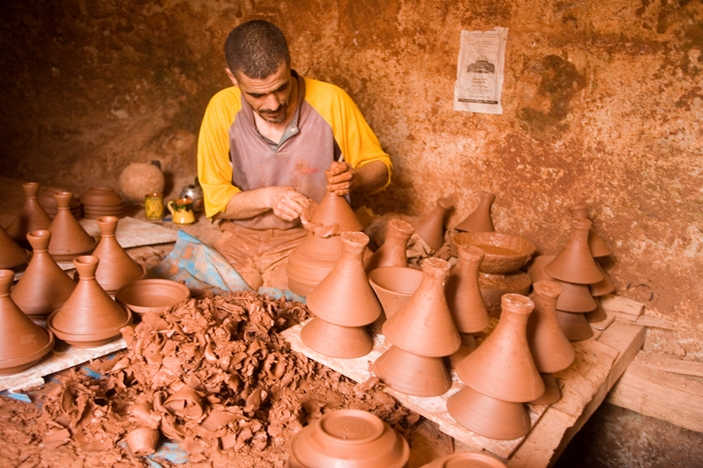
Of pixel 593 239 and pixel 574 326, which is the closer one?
pixel 574 326

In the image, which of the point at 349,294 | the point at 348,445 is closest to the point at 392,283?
the point at 349,294

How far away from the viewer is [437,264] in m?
2.30

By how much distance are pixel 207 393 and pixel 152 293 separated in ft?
3.42

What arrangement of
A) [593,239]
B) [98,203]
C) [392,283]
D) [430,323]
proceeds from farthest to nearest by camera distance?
1. [98,203]
2. [593,239]
3. [392,283]
4. [430,323]

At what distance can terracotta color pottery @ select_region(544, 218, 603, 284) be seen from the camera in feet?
10.6

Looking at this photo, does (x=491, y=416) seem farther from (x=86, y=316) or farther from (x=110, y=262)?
(x=110, y=262)

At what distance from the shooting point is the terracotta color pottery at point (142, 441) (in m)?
2.10

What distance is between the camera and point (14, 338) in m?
2.46

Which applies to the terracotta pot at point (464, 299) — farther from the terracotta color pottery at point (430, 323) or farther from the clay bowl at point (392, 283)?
the clay bowl at point (392, 283)

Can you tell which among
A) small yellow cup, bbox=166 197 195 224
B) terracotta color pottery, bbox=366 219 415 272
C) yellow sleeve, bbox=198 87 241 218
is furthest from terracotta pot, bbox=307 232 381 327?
small yellow cup, bbox=166 197 195 224

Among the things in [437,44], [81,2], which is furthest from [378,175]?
[81,2]

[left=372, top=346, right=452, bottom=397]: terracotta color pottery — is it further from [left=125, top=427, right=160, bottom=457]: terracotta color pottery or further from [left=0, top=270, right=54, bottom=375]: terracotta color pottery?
[left=0, top=270, right=54, bottom=375]: terracotta color pottery

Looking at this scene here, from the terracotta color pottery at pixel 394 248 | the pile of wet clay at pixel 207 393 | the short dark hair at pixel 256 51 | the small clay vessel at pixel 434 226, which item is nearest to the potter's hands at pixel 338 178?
the terracotta color pottery at pixel 394 248

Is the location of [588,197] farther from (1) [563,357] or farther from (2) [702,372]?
(1) [563,357]
